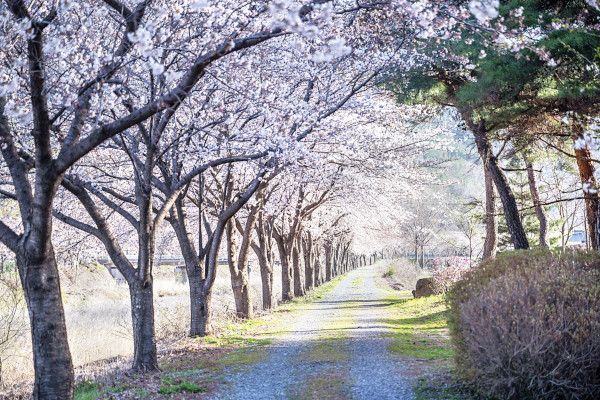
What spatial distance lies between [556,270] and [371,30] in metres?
6.48

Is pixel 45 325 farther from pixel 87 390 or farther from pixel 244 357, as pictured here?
pixel 244 357

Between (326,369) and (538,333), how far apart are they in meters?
4.40

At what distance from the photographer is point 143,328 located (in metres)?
8.49

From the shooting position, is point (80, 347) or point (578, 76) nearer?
point (578, 76)

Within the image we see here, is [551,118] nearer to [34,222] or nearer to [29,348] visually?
[34,222]

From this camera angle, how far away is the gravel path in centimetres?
702

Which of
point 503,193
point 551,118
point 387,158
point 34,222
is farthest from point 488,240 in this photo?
point 34,222

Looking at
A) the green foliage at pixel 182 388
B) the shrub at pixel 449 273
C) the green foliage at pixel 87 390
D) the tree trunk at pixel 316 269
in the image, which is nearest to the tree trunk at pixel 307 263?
the tree trunk at pixel 316 269

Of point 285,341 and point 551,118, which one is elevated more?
point 551,118

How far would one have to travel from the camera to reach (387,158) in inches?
612

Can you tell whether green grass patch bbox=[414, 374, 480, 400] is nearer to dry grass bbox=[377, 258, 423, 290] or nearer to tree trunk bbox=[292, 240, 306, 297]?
tree trunk bbox=[292, 240, 306, 297]

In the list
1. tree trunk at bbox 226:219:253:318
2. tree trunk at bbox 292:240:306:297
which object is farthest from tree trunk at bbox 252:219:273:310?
tree trunk at bbox 292:240:306:297

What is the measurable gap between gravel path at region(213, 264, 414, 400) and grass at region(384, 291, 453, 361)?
0.43 meters

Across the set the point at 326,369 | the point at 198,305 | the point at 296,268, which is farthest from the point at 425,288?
the point at 326,369
